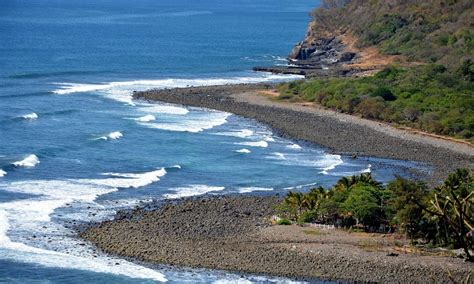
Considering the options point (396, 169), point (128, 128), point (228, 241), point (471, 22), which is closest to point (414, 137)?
point (396, 169)

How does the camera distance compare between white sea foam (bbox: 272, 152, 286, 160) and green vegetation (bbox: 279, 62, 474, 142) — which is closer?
white sea foam (bbox: 272, 152, 286, 160)

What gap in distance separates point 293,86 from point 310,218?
171 ft

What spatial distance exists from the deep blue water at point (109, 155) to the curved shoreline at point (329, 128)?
2.28 m

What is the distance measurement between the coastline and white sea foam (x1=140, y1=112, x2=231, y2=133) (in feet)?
88.9

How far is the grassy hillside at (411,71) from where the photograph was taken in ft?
264

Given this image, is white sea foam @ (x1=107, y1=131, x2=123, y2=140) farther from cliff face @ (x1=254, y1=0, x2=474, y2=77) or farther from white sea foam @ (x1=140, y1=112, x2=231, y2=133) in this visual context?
cliff face @ (x1=254, y1=0, x2=474, y2=77)

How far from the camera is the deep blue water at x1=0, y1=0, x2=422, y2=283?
1598 inches

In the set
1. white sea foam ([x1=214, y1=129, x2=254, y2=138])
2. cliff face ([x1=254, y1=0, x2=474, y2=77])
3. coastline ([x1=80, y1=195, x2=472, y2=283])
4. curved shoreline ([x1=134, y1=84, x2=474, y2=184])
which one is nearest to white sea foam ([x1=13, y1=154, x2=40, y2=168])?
coastline ([x1=80, y1=195, x2=472, y2=283])

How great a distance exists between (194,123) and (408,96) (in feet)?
72.7

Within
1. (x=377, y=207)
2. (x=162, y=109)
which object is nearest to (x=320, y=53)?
(x=162, y=109)

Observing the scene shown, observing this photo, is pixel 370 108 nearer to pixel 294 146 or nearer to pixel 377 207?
pixel 294 146

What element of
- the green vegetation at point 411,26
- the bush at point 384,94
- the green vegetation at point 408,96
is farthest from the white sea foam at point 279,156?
the green vegetation at point 411,26

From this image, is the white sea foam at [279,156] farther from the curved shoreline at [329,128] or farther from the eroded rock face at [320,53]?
the eroded rock face at [320,53]

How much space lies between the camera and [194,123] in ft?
260
